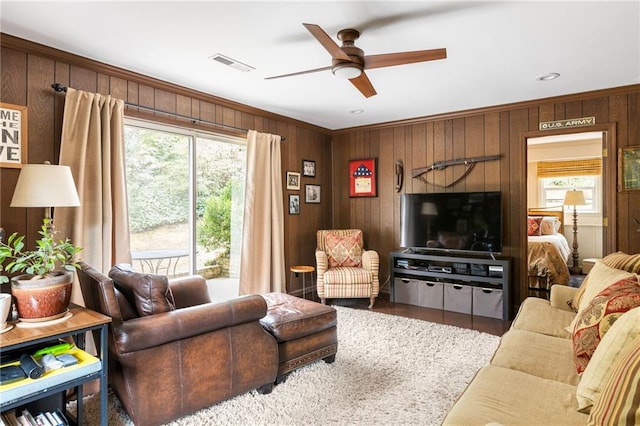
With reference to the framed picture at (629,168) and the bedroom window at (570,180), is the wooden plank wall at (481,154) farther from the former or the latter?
the bedroom window at (570,180)

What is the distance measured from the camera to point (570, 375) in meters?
1.63

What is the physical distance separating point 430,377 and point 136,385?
6.34 ft

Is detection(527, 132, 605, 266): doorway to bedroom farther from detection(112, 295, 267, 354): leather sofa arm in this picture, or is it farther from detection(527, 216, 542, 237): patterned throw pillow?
detection(112, 295, 267, 354): leather sofa arm

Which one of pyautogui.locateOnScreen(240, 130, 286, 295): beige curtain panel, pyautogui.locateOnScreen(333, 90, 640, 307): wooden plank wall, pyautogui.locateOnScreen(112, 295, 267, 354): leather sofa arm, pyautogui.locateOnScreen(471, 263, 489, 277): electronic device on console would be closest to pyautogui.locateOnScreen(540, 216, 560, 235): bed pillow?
pyautogui.locateOnScreen(333, 90, 640, 307): wooden plank wall

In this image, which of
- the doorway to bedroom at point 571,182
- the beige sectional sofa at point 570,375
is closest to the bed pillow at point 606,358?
the beige sectional sofa at point 570,375

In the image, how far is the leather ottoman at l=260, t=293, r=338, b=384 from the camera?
99.0 inches

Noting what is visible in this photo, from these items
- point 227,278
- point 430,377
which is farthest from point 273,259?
point 430,377

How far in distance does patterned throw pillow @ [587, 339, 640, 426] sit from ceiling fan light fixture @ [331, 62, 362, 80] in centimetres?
206

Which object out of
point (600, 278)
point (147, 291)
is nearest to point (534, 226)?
point (600, 278)

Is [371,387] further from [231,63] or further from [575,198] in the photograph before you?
[575,198]

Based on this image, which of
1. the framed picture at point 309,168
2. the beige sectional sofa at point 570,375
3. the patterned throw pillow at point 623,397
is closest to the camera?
the patterned throw pillow at point 623,397

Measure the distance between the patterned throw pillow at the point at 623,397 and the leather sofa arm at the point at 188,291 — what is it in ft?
8.45

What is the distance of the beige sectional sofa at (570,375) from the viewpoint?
105 cm

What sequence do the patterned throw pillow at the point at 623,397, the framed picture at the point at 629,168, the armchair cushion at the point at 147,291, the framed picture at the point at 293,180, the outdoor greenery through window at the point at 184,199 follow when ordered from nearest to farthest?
the patterned throw pillow at the point at 623,397 < the armchair cushion at the point at 147,291 < the outdoor greenery through window at the point at 184,199 < the framed picture at the point at 629,168 < the framed picture at the point at 293,180
